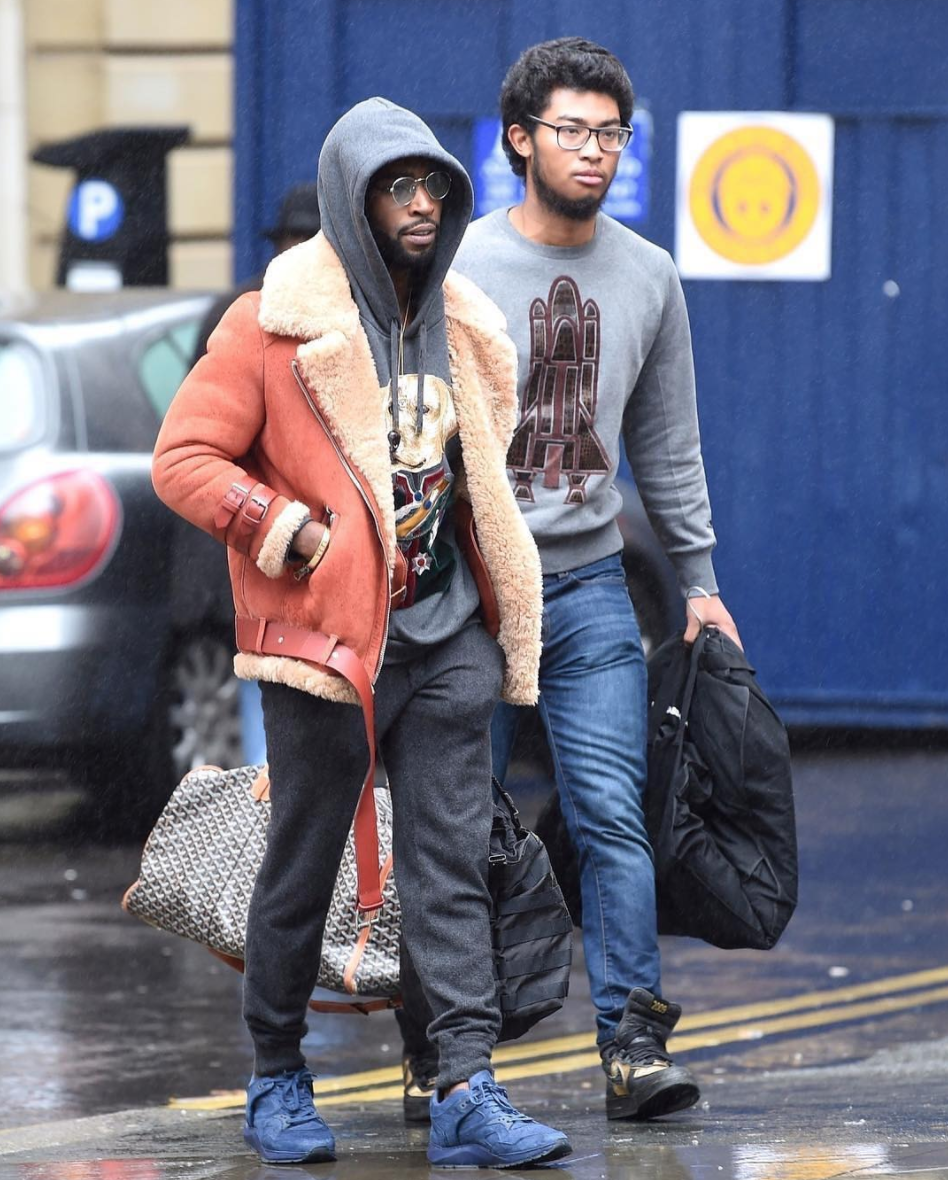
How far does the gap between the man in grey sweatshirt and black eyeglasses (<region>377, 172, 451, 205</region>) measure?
61cm

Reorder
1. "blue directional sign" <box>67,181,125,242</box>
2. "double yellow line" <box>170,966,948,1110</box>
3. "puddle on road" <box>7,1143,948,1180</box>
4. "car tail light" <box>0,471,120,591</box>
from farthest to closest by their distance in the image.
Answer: "blue directional sign" <box>67,181,125,242</box>
"car tail light" <box>0,471,120,591</box>
"double yellow line" <box>170,966,948,1110</box>
"puddle on road" <box>7,1143,948,1180</box>

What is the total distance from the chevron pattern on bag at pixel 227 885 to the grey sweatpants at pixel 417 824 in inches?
10.7

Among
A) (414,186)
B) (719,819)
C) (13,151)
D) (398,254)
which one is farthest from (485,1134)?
(13,151)

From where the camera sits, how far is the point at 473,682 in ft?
14.6

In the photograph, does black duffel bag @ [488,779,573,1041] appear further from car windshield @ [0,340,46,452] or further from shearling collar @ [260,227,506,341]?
car windshield @ [0,340,46,452]

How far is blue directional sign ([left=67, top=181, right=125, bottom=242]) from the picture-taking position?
14.8m

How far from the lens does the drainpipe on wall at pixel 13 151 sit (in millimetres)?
15180

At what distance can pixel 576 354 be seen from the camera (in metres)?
5.03

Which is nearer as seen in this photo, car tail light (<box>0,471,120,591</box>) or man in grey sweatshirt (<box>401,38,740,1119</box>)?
man in grey sweatshirt (<box>401,38,740,1119</box>)

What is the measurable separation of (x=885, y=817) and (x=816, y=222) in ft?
9.30

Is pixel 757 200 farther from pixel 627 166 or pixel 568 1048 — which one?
pixel 568 1048

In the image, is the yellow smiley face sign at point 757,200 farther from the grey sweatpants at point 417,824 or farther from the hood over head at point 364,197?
the grey sweatpants at point 417,824

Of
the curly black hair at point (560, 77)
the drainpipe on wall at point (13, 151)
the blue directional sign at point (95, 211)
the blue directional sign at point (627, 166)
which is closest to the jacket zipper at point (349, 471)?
the curly black hair at point (560, 77)

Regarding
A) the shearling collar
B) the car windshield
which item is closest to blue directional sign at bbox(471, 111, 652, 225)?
the car windshield
